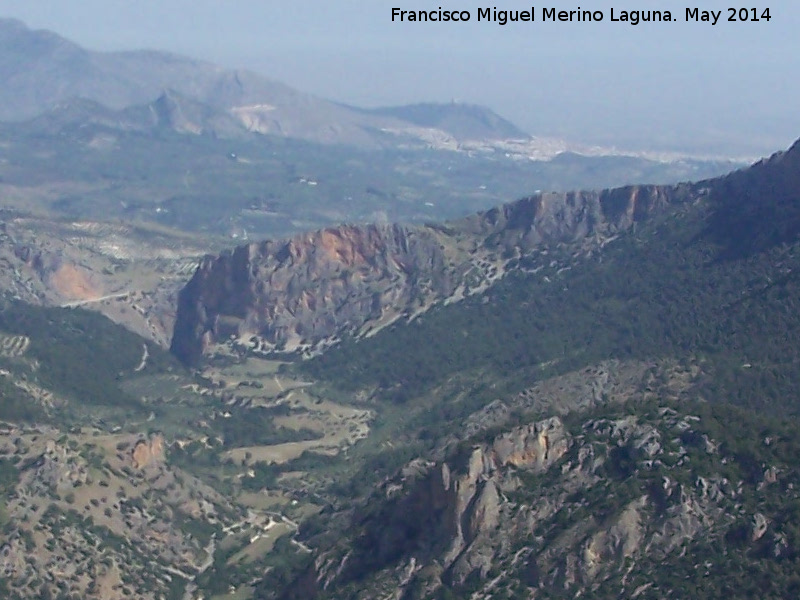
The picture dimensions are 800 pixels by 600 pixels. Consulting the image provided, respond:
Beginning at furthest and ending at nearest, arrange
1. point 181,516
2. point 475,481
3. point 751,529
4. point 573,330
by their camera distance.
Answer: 1. point 573,330
2. point 181,516
3. point 475,481
4. point 751,529

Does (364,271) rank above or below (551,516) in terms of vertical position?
above

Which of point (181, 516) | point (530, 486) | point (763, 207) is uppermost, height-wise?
point (763, 207)

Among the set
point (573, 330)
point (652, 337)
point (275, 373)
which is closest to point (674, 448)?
point (652, 337)

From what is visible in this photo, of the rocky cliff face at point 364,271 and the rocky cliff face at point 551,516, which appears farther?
the rocky cliff face at point 364,271

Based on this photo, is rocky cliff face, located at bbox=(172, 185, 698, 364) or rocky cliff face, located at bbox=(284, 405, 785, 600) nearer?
rocky cliff face, located at bbox=(284, 405, 785, 600)

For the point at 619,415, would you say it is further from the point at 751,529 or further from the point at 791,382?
the point at 791,382

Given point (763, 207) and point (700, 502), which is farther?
point (763, 207)

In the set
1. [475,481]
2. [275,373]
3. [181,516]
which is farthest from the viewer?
[275,373]

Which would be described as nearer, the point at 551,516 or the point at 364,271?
the point at 551,516
